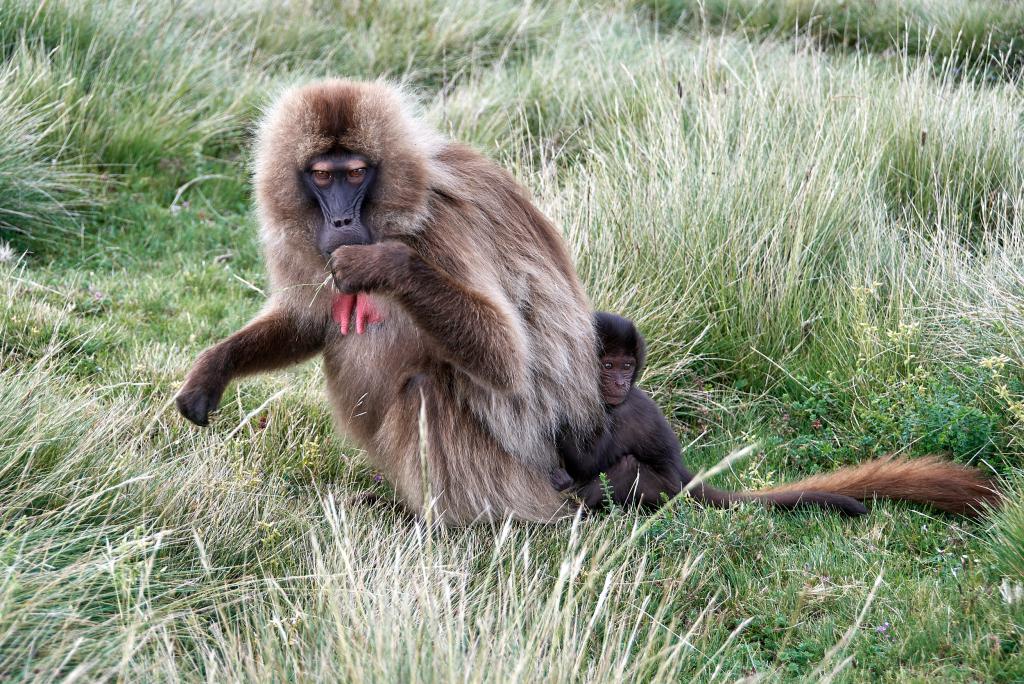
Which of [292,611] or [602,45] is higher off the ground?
[602,45]

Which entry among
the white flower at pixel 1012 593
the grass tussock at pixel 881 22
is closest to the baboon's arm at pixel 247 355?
the white flower at pixel 1012 593

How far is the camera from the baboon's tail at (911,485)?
4043 millimetres

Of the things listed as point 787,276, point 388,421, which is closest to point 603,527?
point 388,421

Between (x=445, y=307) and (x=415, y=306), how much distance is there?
0.34 feet

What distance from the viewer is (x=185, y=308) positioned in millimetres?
5547

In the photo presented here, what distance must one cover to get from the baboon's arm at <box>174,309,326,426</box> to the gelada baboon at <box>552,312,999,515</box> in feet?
3.51

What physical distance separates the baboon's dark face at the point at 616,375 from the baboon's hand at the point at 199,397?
57.4 inches

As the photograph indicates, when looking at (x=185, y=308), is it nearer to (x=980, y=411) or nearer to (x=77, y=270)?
(x=77, y=270)

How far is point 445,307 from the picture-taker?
3465mm

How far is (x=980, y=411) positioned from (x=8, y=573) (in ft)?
11.6

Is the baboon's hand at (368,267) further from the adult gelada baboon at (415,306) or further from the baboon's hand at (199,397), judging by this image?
the baboon's hand at (199,397)

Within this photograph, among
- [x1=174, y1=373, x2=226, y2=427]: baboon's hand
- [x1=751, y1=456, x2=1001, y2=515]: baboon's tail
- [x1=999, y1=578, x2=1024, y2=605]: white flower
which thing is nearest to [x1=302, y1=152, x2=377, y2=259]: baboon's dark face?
[x1=174, y1=373, x2=226, y2=427]: baboon's hand

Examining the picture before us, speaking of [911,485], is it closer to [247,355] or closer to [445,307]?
[445,307]

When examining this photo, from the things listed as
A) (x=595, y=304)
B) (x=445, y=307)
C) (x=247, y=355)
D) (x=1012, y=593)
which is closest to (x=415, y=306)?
(x=445, y=307)
